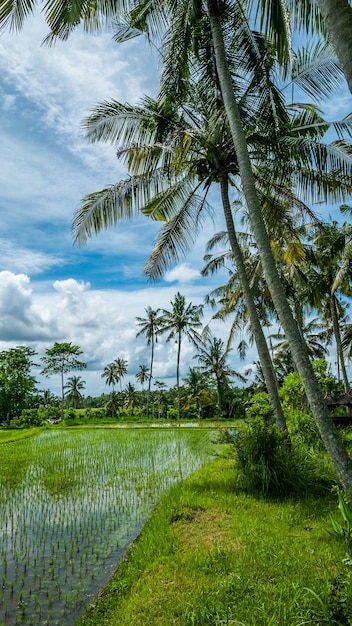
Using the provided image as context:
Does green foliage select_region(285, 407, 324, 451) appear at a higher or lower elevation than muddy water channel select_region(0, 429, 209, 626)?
higher

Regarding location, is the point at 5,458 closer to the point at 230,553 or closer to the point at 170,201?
the point at 170,201

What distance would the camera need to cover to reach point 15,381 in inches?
1465

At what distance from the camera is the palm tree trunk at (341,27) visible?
8.58ft

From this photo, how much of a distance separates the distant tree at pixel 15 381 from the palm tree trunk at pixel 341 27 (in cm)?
→ 3805

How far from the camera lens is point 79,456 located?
42.4 feet

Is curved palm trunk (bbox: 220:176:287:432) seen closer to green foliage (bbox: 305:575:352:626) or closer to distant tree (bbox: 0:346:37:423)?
green foliage (bbox: 305:575:352:626)

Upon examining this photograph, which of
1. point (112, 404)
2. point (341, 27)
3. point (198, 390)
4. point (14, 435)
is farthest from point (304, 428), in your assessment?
point (112, 404)

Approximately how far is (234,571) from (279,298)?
3.23 metres

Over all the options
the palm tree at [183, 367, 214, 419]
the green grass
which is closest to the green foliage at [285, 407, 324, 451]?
the green grass

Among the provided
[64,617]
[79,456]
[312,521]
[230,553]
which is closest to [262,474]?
[312,521]

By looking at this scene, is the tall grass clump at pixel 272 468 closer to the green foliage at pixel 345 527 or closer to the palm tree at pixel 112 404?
the green foliage at pixel 345 527

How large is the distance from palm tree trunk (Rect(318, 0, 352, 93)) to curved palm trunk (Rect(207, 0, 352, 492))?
9.94 ft

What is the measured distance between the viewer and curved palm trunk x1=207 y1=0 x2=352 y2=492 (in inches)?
185

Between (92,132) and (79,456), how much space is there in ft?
31.5
